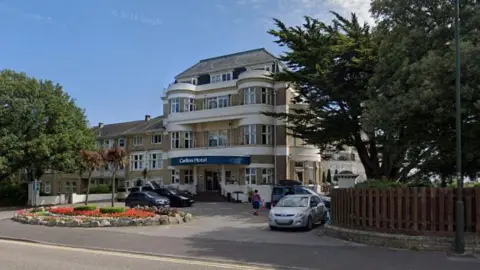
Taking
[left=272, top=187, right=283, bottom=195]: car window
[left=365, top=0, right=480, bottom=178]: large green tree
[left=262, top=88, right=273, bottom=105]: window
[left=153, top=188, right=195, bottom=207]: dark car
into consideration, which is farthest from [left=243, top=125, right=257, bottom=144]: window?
[left=365, top=0, right=480, bottom=178]: large green tree

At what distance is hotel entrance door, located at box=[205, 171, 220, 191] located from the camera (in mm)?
47750

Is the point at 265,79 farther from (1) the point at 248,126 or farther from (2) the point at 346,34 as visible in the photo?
(2) the point at 346,34

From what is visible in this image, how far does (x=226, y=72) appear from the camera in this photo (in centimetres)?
4975

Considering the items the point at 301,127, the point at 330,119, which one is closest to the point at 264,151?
the point at 301,127

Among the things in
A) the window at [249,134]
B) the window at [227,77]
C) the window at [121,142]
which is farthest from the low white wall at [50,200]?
the window at [227,77]

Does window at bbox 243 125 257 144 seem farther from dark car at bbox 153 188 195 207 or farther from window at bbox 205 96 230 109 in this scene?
dark car at bbox 153 188 195 207

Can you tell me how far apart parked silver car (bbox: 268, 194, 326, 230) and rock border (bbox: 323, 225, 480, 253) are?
158 inches

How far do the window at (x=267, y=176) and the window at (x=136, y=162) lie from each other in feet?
62.7

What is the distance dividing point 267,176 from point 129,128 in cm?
2645

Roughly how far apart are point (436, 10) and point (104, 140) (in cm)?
5321

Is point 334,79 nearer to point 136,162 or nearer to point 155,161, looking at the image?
point 155,161

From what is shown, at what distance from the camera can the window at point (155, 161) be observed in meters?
54.4

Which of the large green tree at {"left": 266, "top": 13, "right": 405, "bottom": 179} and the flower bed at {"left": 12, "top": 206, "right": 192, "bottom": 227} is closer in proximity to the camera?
the flower bed at {"left": 12, "top": 206, "right": 192, "bottom": 227}

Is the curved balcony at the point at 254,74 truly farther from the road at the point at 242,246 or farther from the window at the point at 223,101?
the road at the point at 242,246
